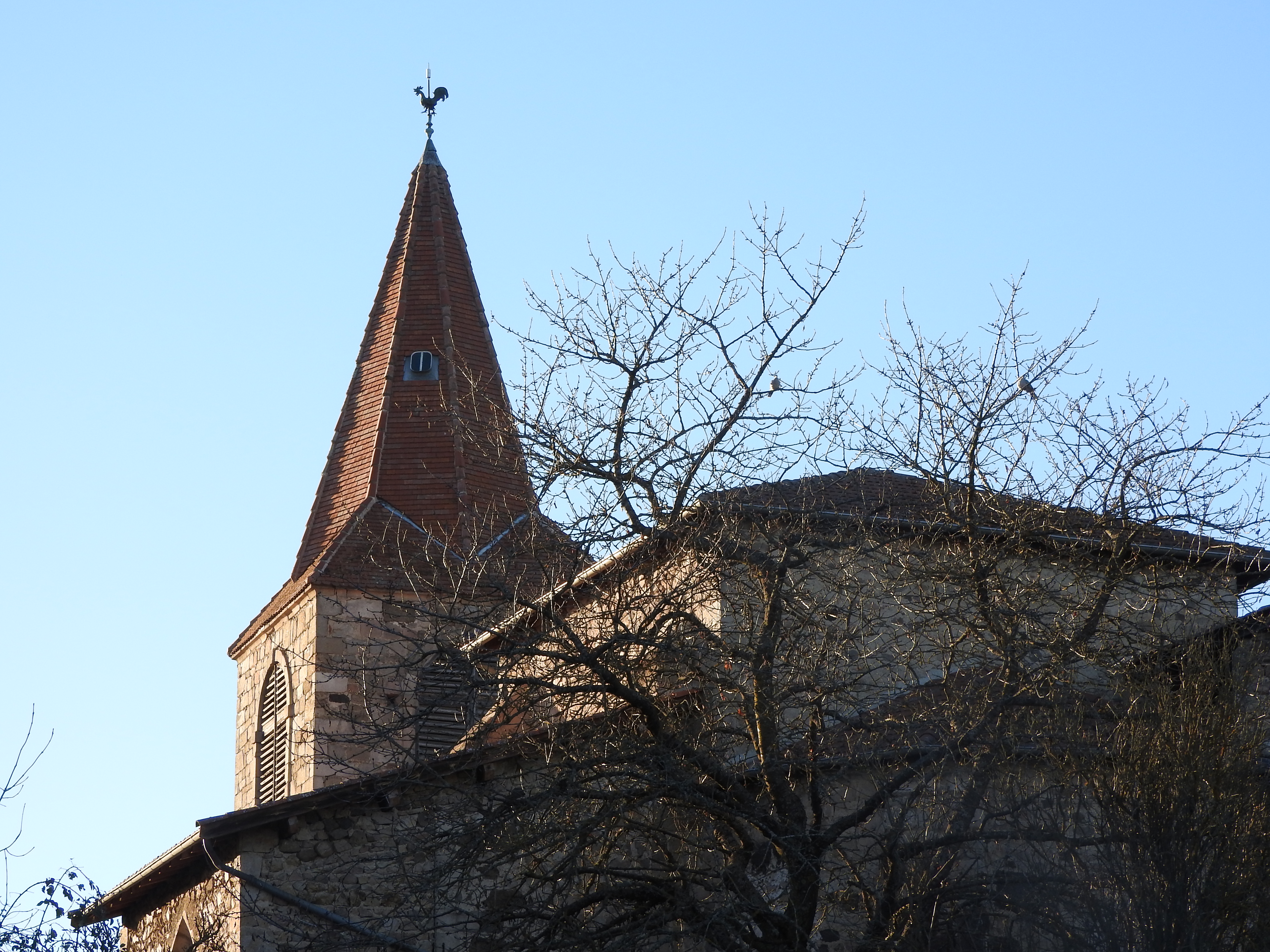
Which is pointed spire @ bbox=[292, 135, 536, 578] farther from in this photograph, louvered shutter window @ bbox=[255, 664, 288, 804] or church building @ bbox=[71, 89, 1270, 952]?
church building @ bbox=[71, 89, 1270, 952]

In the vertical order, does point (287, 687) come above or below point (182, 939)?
above

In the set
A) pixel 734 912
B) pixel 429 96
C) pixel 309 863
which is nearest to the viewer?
pixel 734 912

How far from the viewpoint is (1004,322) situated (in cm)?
1098

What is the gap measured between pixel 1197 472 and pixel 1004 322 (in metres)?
1.53

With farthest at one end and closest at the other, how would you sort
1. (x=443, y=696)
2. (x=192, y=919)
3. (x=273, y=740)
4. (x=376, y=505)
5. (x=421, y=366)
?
(x=421, y=366)
(x=273, y=740)
(x=376, y=505)
(x=192, y=919)
(x=443, y=696)

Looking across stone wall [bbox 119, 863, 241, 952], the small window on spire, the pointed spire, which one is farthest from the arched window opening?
the small window on spire

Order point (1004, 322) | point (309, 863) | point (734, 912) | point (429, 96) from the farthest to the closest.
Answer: point (429, 96) < point (309, 863) < point (1004, 322) < point (734, 912)

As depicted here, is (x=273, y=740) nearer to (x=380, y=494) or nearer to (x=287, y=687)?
(x=287, y=687)

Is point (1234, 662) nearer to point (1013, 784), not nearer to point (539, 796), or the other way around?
point (1013, 784)

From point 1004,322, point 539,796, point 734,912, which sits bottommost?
point 734,912

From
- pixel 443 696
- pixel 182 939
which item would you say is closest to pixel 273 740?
pixel 182 939

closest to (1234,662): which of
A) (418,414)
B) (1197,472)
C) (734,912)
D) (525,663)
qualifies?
(1197,472)

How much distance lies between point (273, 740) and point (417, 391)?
15.3ft

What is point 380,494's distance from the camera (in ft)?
67.3
